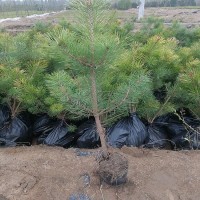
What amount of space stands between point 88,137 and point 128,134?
1.20 ft

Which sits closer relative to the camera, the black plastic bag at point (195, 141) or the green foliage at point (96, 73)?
the green foliage at point (96, 73)

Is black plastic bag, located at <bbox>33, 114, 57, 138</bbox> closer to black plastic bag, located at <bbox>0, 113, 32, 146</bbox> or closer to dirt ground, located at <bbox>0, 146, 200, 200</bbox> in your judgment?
black plastic bag, located at <bbox>0, 113, 32, 146</bbox>

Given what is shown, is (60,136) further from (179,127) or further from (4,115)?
(179,127)

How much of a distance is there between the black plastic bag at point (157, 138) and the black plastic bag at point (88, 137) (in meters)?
0.45

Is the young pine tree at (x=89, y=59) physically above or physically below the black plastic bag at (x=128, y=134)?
above

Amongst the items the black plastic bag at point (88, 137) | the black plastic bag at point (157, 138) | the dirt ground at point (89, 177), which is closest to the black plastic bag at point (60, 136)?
the black plastic bag at point (88, 137)

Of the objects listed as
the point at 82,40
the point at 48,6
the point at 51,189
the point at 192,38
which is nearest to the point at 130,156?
the point at 51,189

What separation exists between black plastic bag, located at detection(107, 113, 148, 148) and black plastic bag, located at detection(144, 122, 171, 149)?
132mm

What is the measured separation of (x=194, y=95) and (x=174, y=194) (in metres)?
0.86

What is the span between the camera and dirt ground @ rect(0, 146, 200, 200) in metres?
2.05

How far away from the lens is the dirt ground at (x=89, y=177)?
205 centimetres

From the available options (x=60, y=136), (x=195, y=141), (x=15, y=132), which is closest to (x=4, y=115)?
(x=15, y=132)

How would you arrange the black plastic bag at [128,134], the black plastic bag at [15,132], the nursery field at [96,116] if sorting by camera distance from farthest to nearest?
1. the black plastic bag at [15,132]
2. the black plastic bag at [128,134]
3. the nursery field at [96,116]

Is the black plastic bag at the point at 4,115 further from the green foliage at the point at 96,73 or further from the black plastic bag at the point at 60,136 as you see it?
the black plastic bag at the point at 60,136
